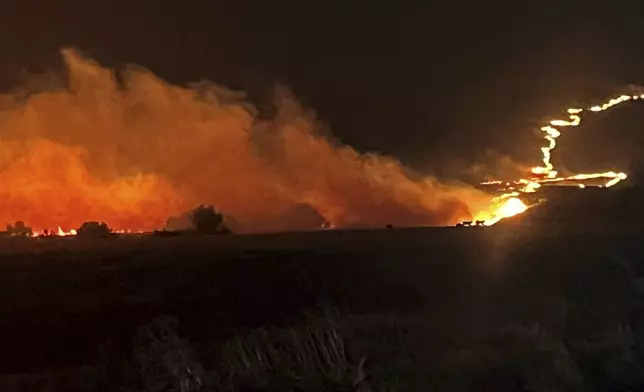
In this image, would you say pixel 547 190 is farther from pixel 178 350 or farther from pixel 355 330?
pixel 178 350

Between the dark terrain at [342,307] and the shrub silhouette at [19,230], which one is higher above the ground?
the shrub silhouette at [19,230]

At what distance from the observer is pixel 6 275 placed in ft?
29.3

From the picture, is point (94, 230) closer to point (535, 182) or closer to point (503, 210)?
point (503, 210)

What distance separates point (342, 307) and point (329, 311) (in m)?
0.17

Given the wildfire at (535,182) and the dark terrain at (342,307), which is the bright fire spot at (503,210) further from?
the dark terrain at (342,307)

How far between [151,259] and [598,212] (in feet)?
20.6

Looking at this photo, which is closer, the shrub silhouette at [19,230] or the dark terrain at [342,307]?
the dark terrain at [342,307]

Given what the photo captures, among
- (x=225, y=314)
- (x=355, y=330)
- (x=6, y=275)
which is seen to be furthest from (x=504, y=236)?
(x=6, y=275)

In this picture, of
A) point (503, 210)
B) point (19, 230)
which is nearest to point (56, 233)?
point (19, 230)

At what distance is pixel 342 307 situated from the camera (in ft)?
30.9

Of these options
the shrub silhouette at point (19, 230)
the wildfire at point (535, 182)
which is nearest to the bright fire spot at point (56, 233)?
the shrub silhouette at point (19, 230)

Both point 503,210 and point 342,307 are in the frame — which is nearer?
point 342,307

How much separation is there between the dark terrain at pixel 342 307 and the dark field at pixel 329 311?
18mm

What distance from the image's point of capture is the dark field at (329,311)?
8375 mm
